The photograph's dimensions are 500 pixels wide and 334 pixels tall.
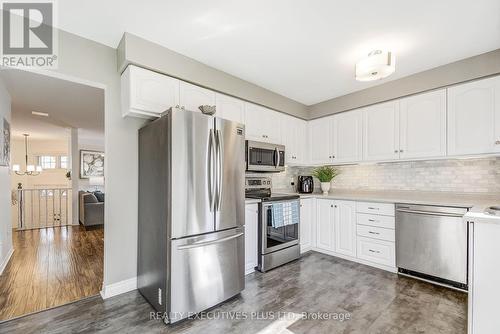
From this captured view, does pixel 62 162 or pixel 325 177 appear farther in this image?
pixel 62 162

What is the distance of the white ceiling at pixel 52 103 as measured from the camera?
2.98 m

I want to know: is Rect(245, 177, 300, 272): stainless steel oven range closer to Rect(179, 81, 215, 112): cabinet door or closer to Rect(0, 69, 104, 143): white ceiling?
Rect(179, 81, 215, 112): cabinet door

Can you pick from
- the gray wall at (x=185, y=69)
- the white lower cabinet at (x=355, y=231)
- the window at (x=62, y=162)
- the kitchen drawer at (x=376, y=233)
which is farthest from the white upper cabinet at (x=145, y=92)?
the window at (x=62, y=162)

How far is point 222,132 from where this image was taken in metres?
2.25

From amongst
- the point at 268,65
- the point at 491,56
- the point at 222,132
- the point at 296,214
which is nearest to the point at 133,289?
the point at 222,132

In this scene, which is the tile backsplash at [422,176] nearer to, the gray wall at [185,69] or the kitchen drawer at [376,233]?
the kitchen drawer at [376,233]

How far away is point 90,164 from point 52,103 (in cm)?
456

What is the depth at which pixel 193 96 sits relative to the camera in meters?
2.65

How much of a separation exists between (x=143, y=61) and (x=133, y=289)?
2313 mm

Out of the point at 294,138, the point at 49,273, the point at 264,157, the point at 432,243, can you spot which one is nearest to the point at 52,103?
the point at 49,273

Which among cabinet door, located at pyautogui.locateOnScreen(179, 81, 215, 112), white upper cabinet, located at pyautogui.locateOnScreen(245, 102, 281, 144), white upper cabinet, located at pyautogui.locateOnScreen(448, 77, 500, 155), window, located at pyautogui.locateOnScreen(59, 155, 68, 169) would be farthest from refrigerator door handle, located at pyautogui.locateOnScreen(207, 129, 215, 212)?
window, located at pyautogui.locateOnScreen(59, 155, 68, 169)

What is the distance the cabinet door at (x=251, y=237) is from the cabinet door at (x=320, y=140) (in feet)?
5.71

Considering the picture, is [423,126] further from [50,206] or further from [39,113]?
[50,206]

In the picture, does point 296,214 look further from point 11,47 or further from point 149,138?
point 11,47
